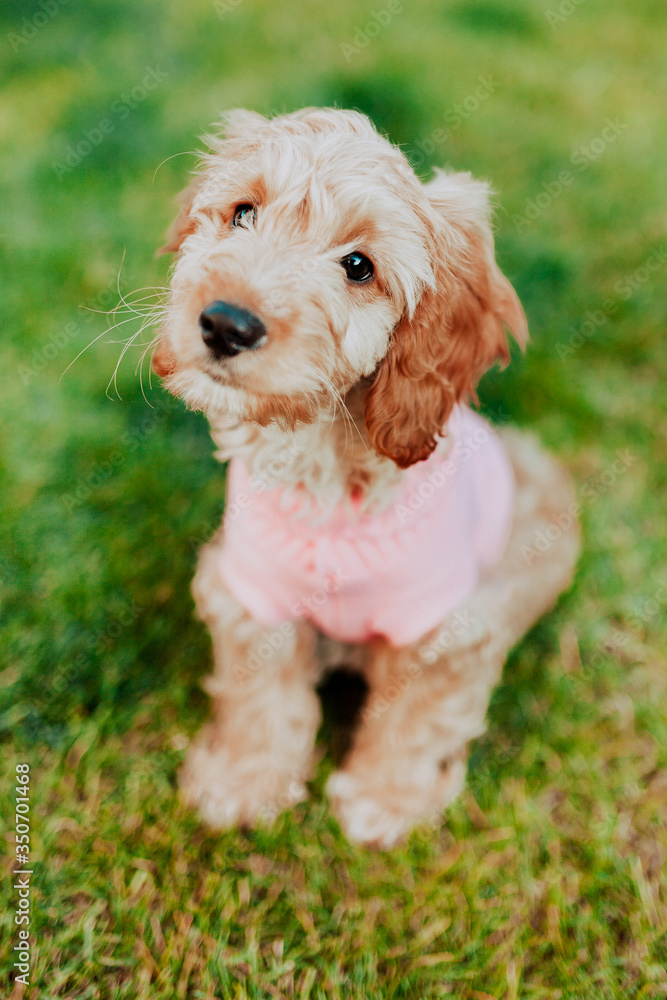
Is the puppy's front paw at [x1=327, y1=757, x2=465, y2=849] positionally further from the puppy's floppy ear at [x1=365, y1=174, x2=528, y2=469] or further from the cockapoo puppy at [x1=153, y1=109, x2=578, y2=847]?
the puppy's floppy ear at [x1=365, y1=174, x2=528, y2=469]

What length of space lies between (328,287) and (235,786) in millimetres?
1871

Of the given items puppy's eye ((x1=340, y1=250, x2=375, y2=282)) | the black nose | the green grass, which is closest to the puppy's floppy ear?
puppy's eye ((x1=340, y1=250, x2=375, y2=282))

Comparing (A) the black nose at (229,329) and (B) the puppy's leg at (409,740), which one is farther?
(B) the puppy's leg at (409,740)

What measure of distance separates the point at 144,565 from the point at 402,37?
5.91 metres

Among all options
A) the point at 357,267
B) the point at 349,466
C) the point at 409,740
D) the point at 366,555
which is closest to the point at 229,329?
the point at 357,267

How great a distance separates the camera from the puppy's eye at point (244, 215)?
1919 mm

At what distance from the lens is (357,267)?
187cm

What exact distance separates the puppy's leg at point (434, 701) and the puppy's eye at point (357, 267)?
45.1 inches

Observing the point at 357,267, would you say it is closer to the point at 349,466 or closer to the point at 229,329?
the point at 229,329

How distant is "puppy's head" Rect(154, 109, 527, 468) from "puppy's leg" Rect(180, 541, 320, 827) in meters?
0.92

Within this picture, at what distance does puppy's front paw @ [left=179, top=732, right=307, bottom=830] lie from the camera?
2619mm

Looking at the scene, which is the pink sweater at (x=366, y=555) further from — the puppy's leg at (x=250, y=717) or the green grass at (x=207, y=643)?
the green grass at (x=207, y=643)

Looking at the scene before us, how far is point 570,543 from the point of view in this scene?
3139 millimetres

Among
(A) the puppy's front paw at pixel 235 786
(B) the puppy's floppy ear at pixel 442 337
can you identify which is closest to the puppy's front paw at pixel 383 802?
(A) the puppy's front paw at pixel 235 786
